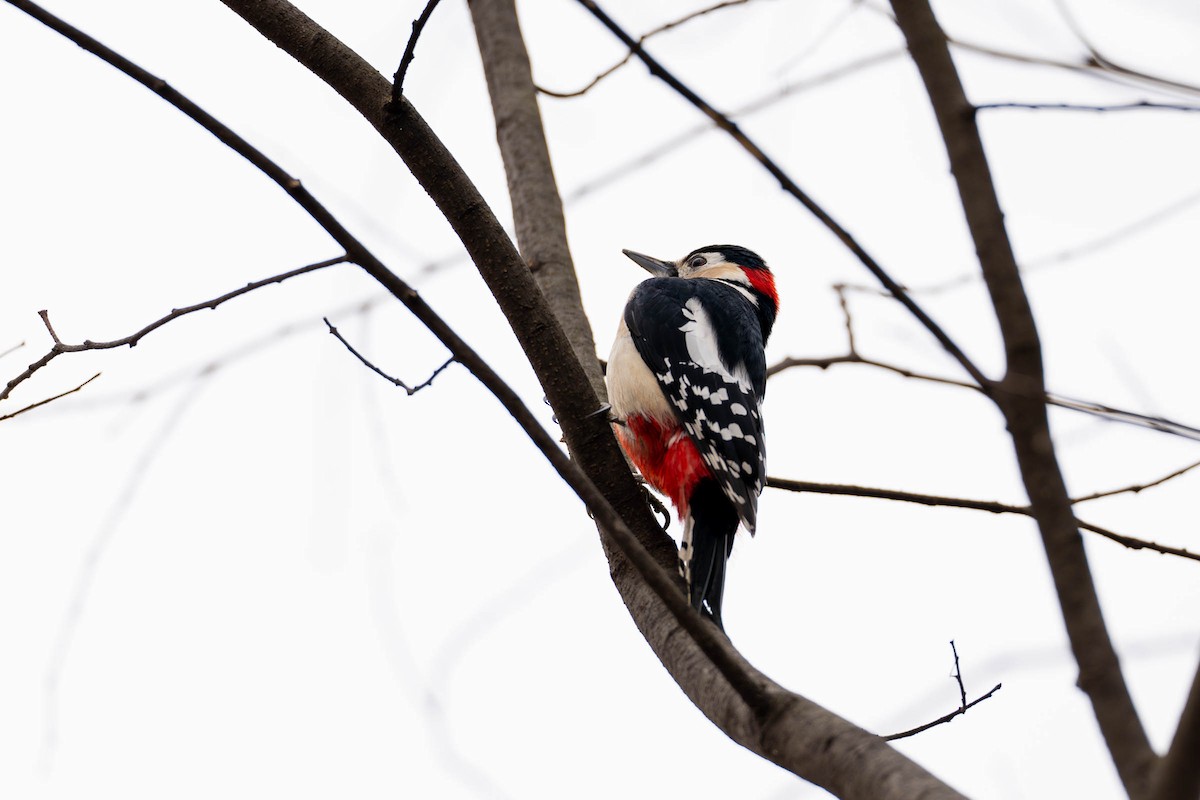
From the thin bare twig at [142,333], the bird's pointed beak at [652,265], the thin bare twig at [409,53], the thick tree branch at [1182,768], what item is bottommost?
the thick tree branch at [1182,768]

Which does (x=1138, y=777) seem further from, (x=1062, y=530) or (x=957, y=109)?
(x=957, y=109)

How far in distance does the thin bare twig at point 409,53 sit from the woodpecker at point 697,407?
1.28m

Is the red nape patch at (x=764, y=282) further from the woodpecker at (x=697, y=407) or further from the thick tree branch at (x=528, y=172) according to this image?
the thick tree branch at (x=528, y=172)

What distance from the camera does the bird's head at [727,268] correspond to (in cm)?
518

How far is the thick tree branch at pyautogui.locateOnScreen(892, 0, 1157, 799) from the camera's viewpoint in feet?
3.24

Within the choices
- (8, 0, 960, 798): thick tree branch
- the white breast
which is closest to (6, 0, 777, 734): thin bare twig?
(8, 0, 960, 798): thick tree branch

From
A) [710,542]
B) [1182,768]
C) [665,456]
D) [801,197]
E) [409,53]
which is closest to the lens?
[1182,768]

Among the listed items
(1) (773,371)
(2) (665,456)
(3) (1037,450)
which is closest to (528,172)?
(2) (665,456)

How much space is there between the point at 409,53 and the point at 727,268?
3.47 metres

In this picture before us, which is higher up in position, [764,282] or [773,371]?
[764,282]

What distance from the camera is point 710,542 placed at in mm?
3082

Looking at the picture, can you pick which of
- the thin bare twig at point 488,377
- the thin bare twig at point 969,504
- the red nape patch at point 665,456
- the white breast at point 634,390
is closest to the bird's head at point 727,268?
the white breast at point 634,390

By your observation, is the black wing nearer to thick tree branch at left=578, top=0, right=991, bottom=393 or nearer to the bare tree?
the bare tree

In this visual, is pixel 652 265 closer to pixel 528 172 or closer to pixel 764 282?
pixel 764 282
